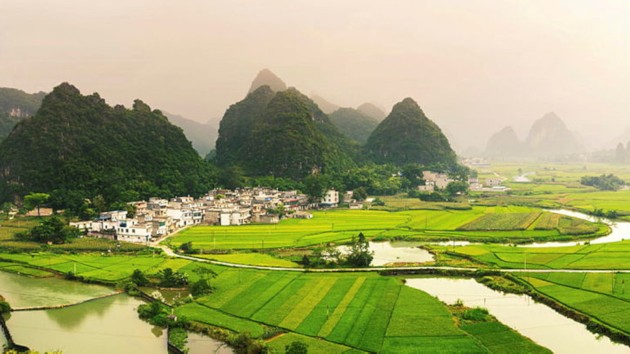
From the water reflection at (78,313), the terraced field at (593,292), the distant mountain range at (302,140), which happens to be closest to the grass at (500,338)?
the terraced field at (593,292)

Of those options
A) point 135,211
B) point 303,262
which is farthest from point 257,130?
point 303,262

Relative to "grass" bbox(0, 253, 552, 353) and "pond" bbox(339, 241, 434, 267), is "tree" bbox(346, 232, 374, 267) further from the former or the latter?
"grass" bbox(0, 253, 552, 353)

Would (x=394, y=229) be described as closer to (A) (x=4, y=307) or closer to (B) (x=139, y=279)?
(B) (x=139, y=279)

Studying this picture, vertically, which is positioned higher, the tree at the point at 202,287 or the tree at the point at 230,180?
the tree at the point at 230,180

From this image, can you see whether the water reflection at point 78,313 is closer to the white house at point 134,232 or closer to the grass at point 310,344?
the grass at point 310,344

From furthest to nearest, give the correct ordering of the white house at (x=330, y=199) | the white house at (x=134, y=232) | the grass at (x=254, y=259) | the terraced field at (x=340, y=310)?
the white house at (x=330, y=199), the white house at (x=134, y=232), the grass at (x=254, y=259), the terraced field at (x=340, y=310)

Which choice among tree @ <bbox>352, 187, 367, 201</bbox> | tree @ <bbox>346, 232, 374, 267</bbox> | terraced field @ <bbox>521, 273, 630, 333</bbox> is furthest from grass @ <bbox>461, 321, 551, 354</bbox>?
tree @ <bbox>352, 187, 367, 201</bbox>
